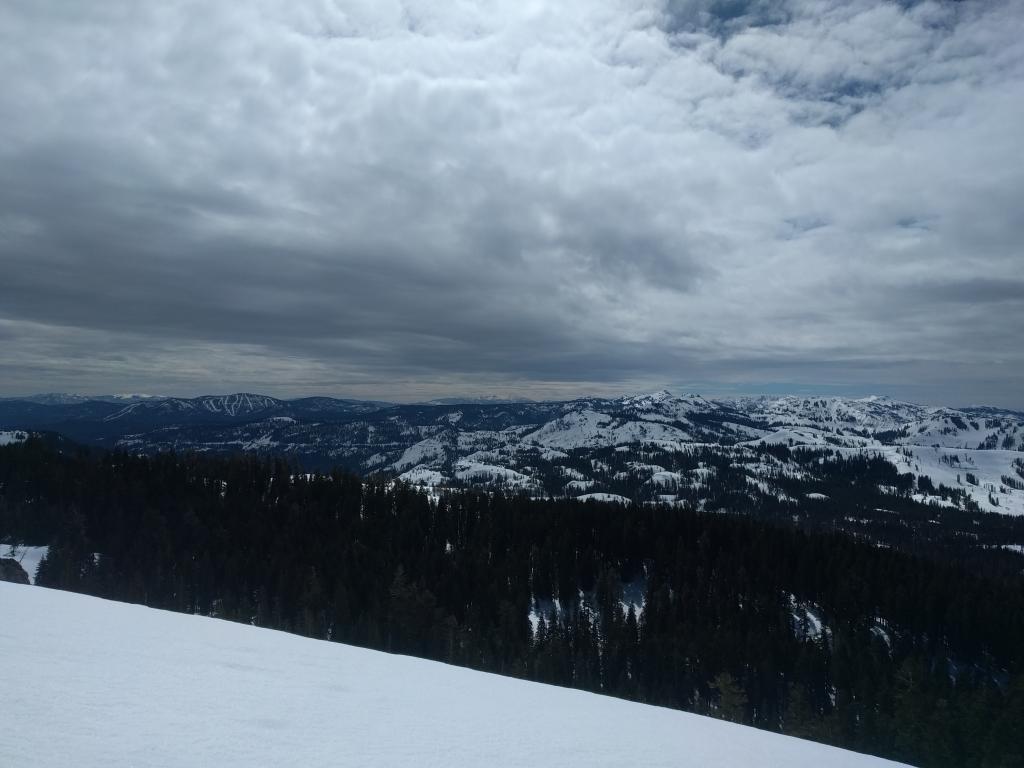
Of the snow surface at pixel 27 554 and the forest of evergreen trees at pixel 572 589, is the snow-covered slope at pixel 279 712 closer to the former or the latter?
the forest of evergreen trees at pixel 572 589

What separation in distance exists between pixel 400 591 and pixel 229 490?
67.5 m

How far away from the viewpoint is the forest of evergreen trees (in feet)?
248

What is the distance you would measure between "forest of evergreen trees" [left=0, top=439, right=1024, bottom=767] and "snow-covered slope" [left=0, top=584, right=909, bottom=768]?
62054 mm

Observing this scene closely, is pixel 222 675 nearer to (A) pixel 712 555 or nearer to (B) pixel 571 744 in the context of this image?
(B) pixel 571 744

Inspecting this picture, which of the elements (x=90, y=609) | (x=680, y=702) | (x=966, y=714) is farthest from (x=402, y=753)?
(x=680, y=702)

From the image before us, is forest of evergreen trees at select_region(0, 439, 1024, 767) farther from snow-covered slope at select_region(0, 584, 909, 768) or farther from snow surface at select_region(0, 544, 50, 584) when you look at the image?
snow-covered slope at select_region(0, 584, 909, 768)

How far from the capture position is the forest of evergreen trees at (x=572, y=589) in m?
75.6

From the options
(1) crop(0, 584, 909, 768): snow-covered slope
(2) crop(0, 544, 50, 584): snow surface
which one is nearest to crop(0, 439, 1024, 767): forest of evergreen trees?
(2) crop(0, 544, 50, 584): snow surface

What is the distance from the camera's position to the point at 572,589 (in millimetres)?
117750

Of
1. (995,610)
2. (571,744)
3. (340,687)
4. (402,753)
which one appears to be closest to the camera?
(402,753)

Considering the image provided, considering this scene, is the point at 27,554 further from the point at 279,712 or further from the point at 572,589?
the point at 279,712

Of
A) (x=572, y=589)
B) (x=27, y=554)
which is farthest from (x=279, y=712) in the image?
(x=572, y=589)

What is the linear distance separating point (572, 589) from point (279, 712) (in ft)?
380

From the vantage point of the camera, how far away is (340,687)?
13.3 meters
